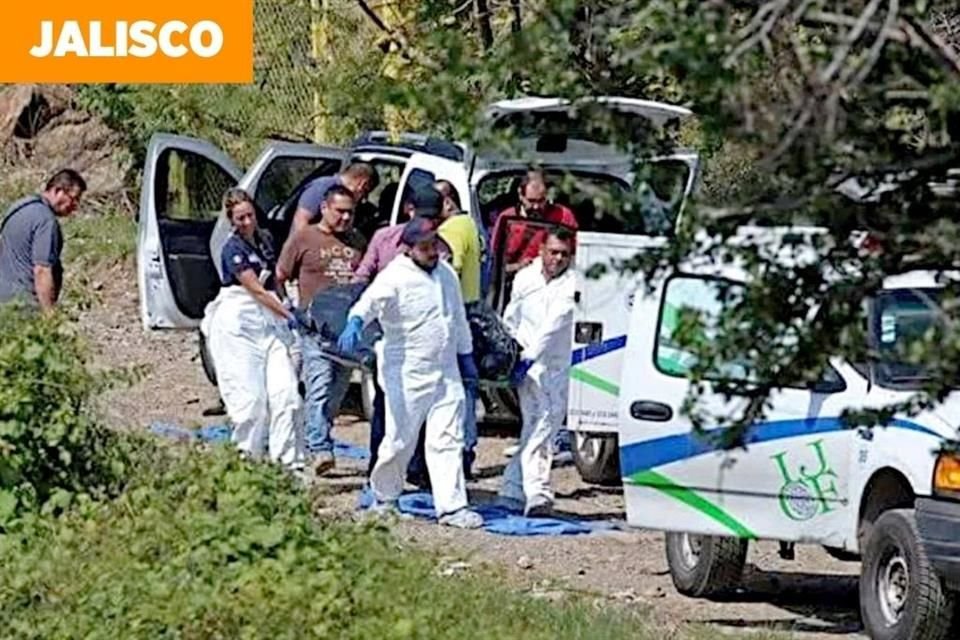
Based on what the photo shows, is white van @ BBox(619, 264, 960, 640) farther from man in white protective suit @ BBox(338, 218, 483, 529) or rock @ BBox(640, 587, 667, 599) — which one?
man in white protective suit @ BBox(338, 218, 483, 529)

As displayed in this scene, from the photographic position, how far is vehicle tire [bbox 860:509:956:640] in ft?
31.5

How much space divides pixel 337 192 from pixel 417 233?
A: 173 centimetres

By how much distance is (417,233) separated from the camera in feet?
40.8

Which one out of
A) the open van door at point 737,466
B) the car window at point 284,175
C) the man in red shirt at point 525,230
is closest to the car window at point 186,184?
the car window at point 284,175

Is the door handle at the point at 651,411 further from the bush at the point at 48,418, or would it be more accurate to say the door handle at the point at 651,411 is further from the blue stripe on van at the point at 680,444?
the bush at the point at 48,418

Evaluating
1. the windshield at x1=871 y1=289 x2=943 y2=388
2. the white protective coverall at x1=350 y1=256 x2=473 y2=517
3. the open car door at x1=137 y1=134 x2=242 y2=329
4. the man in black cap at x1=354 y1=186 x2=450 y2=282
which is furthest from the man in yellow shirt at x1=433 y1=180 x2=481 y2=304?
the windshield at x1=871 y1=289 x2=943 y2=388

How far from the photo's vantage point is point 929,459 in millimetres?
9609

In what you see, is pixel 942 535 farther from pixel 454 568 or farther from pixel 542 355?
pixel 542 355

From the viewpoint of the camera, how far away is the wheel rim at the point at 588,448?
1488 cm

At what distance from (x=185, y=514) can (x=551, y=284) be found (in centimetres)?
423

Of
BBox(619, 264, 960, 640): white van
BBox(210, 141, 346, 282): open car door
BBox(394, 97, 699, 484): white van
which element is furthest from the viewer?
BBox(210, 141, 346, 282): open car door

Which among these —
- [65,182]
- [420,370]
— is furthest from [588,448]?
[65,182]

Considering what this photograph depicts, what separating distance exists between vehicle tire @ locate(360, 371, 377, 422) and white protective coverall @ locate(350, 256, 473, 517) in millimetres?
784

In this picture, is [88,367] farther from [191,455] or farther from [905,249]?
[905,249]
